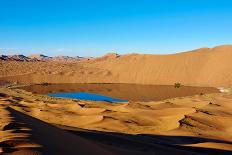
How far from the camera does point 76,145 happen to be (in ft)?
23.9

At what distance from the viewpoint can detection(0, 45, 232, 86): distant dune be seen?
229 ft

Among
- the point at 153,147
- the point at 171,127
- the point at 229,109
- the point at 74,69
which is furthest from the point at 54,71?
the point at 153,147

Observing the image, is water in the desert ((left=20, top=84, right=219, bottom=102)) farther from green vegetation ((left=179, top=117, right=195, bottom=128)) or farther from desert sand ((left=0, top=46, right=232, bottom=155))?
green vegetation ((left=179, top=117, right=195, bottom=128))

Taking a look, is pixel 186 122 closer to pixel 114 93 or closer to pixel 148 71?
pixel 114 93

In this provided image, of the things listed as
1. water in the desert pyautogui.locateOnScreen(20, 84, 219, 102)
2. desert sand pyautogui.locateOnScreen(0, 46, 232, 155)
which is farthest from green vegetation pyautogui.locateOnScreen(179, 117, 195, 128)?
water in the desert pyautogui.locateOnScreen(20, 84, 219, 102)

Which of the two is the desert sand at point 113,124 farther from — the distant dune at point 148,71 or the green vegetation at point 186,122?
the distant dune at point 148,71

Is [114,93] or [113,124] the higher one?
[114,93]

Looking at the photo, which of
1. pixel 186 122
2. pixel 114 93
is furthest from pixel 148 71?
pixel 186 122

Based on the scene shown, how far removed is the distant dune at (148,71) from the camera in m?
69.7

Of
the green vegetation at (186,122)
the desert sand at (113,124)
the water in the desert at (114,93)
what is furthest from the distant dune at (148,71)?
the green vegetation at (186,122)

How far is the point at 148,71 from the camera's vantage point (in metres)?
78.8

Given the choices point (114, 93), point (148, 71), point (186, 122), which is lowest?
point (186, 122)

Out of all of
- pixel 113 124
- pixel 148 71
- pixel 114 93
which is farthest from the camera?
pixel 148 71

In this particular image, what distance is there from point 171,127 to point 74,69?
2471 inches
